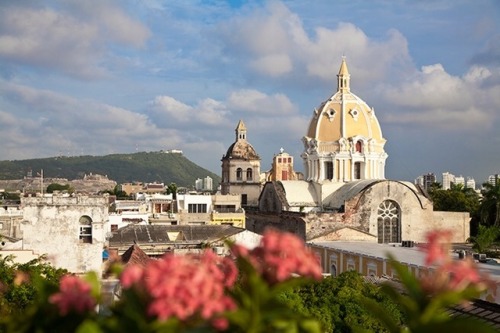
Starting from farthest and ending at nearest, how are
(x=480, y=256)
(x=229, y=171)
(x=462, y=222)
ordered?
(x=229, y=171)
(x=462, y=222)
(x=480, y=256)

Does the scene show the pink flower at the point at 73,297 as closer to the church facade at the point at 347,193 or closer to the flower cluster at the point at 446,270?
the flower cluster at the point at 446,270

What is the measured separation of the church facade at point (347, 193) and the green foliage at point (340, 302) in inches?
822

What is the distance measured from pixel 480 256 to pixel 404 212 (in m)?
14.1

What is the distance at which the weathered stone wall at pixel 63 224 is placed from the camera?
80.2 ft

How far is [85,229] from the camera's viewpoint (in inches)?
977

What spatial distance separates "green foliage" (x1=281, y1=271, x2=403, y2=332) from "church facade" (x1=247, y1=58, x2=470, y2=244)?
68.5 ft

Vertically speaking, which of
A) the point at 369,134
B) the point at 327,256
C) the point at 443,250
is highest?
the point at 369,134

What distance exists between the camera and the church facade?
43688 mm

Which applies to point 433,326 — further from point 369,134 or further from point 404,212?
point 369,134

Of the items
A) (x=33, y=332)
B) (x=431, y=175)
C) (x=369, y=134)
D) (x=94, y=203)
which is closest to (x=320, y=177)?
(x=369, y=134)

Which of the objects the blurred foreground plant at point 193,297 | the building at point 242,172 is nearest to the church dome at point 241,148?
the building at point 242,172

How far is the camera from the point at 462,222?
47.4 m

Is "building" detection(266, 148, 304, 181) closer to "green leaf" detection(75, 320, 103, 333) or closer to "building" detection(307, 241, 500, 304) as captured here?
"building" detection(307, 241, 500, 304)

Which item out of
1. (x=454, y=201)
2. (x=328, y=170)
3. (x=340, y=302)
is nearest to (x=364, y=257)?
(x=340, y=302)
